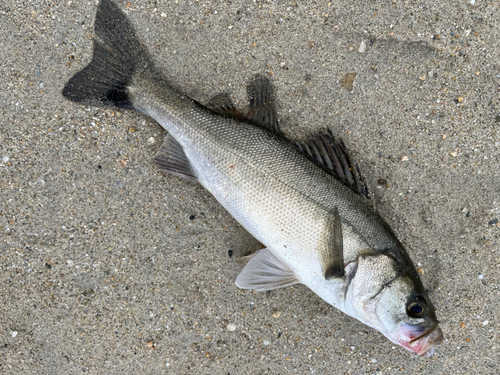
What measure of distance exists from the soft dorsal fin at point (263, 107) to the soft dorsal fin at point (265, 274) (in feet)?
2.96

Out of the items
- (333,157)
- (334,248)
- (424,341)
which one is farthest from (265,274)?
(424,341)

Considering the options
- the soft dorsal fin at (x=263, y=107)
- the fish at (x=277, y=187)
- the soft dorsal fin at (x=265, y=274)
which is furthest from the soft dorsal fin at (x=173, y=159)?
the soft dorsal fin at (x=265, y=274)

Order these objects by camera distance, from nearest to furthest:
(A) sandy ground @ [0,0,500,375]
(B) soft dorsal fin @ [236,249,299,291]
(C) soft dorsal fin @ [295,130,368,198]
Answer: (C) soft dorsal fin @ [295,130,368,198]
(B) soft dorsal fin @ [236,249,299,291]
(A) sandy ground @ [0,0,500,375]

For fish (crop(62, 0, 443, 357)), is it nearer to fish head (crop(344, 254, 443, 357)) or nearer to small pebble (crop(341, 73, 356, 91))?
fish head (crop(344, 254, 443, 357))

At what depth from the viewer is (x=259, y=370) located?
8.36ft

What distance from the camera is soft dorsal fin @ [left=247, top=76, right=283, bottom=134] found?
7.68 ft

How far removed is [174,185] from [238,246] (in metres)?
0.68

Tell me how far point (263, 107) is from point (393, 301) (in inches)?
59.6

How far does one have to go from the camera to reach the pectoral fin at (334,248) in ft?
6.81

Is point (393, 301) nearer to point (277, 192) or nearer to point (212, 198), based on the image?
point (277, 192)

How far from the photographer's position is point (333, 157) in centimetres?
230

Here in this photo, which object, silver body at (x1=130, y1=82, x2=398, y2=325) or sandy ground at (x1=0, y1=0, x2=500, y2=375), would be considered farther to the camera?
sandy ground at (x1=0, y1=0, x2=500, y2=375)

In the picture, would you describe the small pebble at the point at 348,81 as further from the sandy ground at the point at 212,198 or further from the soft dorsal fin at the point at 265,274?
the soft dorsal fin at the point at 265,274

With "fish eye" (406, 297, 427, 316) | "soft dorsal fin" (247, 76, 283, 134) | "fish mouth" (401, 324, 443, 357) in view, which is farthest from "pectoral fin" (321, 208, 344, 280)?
"soft dorsal fin" (247, 76, 283, 134)
